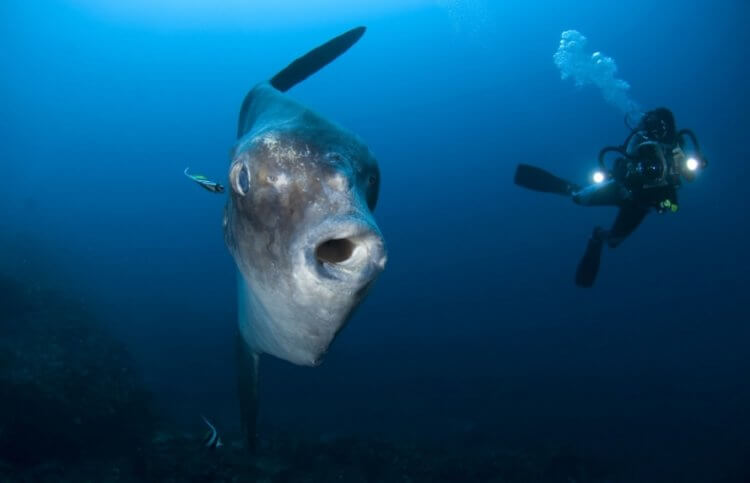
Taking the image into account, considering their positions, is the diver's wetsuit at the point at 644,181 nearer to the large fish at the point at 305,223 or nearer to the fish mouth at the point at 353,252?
the large fish at the point at 305,223

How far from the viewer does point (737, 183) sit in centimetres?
7131

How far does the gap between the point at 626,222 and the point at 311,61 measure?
7.21 metres

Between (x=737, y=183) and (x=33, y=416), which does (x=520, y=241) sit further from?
(x=33, y=416)

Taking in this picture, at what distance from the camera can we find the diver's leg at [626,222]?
8.06 m

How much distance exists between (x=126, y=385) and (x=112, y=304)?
17227mm

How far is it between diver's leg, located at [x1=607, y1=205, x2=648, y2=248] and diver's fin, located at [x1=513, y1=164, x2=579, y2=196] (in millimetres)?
1187

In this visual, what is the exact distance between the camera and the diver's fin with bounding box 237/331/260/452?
389cm

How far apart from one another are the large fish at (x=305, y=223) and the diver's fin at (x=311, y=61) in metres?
1.88

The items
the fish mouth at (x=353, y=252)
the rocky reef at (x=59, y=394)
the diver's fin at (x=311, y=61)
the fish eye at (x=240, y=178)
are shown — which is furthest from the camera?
the rocky reef at (x=59, y=394)

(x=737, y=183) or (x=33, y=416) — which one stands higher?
(x=737, y=183)

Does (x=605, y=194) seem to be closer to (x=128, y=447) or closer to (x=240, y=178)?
(x=240, y=178)

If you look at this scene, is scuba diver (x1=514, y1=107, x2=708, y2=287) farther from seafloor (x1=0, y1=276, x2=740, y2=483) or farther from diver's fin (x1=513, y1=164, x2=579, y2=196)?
seafloor (x1=0, y1=276, x2=740, y2=483)

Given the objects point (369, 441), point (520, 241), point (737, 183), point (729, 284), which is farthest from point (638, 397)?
point (737, 183)

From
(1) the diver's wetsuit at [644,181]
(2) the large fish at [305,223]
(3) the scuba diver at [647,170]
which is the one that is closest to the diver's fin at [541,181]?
(3) the scuba diver at [647,170]
